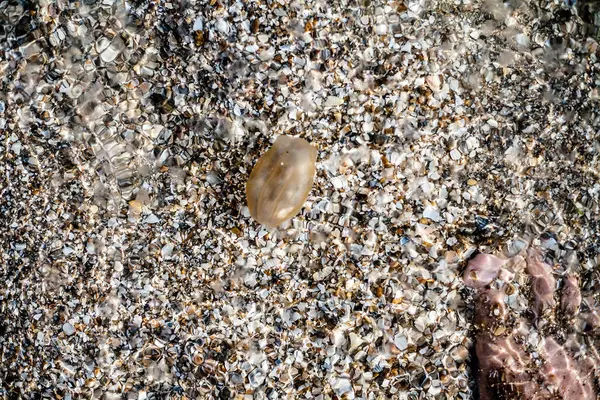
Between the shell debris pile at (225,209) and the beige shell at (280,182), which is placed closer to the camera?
the beige shell at (280,182)

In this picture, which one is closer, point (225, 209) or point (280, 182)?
point (280, 182)

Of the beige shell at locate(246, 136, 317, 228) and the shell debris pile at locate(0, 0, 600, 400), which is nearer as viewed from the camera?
the beige shell at locate(246, 136, 317, 228)

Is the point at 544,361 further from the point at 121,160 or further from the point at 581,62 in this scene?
the point at 121,160

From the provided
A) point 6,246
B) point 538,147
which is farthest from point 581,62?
point 6,246
